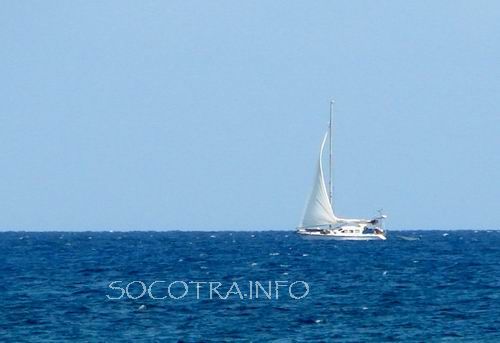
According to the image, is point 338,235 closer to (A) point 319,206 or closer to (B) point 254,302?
(A) point 319,206

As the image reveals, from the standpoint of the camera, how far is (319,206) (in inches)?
4572

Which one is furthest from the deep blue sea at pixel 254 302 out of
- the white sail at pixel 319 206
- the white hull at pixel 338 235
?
the white hull at pixel 338 235

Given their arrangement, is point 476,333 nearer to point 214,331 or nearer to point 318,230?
point 214,331

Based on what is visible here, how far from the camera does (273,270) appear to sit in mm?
74062

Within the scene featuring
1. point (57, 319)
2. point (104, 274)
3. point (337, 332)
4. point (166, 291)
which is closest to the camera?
point (337, 332)

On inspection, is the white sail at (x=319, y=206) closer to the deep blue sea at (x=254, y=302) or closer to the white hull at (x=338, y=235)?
the white hull at (x=338, y=235)

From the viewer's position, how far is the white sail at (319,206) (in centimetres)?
11606

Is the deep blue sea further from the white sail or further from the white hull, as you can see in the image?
the white hull

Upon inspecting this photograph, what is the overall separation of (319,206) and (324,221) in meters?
1.70

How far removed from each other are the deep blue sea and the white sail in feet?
101

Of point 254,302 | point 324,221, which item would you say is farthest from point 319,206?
point 254,302

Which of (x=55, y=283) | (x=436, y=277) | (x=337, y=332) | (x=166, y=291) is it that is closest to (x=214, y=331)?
Result: (x=337, y=332)

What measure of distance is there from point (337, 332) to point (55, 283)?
2520 cm

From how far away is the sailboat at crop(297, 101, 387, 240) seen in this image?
4577 inches
